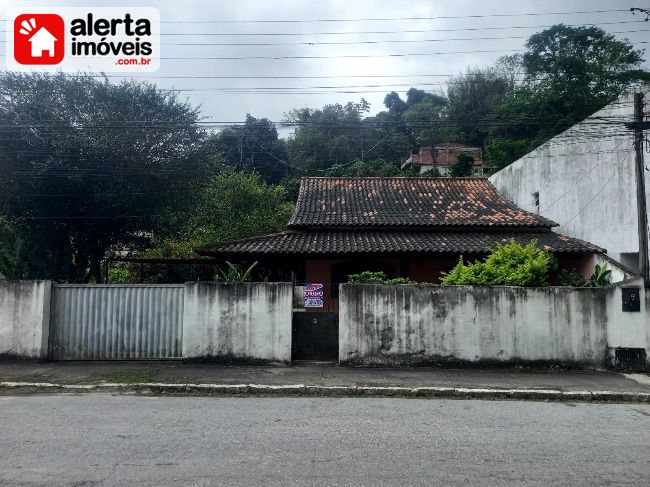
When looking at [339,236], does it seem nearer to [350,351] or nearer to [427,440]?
[350,351]

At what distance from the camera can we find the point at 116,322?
11305 millimetres

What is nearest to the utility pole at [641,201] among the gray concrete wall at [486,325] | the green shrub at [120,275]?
the gray concrete wall at [486,325]

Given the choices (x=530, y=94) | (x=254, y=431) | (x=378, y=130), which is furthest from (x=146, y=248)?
(x=378, y=130)

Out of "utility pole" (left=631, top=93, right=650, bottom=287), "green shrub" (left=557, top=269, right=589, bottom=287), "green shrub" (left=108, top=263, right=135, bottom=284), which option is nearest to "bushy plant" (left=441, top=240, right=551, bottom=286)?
"utility pole" (left=631, top=93, right=650, bottom=287)

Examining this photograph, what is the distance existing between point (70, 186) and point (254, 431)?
46.6 feet

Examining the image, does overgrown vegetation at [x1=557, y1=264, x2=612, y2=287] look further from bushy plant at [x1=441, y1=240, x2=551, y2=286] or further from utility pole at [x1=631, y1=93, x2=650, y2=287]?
bushy plant at [x1=441, y1=240, x2=551, y2=286]

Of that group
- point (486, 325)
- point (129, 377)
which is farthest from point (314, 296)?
point (129, 377)

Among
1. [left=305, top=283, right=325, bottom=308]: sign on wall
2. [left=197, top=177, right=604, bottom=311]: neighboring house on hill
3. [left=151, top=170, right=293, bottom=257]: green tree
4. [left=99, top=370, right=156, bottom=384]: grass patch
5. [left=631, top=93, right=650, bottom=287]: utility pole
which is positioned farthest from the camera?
[left=151, top=170, right=293, bottom=257]: green tree

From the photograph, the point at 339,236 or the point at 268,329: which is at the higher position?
the point at 339,236

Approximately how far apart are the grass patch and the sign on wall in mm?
3704

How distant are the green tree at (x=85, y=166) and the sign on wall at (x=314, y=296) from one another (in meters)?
8.15

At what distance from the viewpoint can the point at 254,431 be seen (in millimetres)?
6309

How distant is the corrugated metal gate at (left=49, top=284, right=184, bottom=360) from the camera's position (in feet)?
36.9

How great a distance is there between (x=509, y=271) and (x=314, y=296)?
14.8 ft
